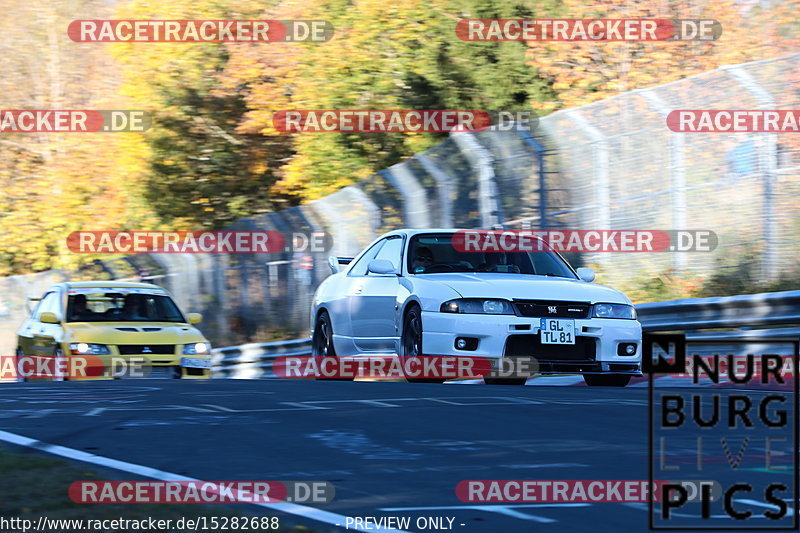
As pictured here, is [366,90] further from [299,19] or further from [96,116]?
[96,116]

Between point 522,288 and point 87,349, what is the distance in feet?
18.1

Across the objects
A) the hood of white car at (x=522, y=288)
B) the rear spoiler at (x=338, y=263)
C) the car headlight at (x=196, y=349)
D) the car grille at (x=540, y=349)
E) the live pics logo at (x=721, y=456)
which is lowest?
the live pics logo at (x=721, y=456)

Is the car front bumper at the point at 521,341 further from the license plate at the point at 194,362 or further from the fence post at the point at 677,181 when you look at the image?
the fence post at the point at 677,181

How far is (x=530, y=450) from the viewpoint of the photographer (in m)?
7.79

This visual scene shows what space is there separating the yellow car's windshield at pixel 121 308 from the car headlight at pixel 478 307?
554 centimetres

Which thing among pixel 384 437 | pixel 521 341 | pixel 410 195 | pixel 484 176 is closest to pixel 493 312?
pixel 521 341

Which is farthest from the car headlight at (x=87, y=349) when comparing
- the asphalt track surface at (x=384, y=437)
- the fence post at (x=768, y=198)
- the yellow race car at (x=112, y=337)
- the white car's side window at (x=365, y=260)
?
the fence post at (x=768, y=198)

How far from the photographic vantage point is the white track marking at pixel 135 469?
5.76 metres

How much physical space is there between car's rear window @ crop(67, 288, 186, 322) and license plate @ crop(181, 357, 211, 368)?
42.0 inches

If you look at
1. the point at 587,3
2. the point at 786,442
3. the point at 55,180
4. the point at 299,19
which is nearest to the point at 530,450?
the point at 786,442

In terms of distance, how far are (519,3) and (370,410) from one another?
2075cm

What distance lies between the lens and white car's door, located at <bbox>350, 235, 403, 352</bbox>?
44.7 feet

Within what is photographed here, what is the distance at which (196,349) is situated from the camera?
1623cm

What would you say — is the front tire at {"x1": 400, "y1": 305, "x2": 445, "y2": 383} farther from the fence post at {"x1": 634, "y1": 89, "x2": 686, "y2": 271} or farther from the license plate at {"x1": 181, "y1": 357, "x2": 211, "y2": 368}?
the fence post at {"x1": 634, "y1": 89, "x2": 686, "y2": 271}
